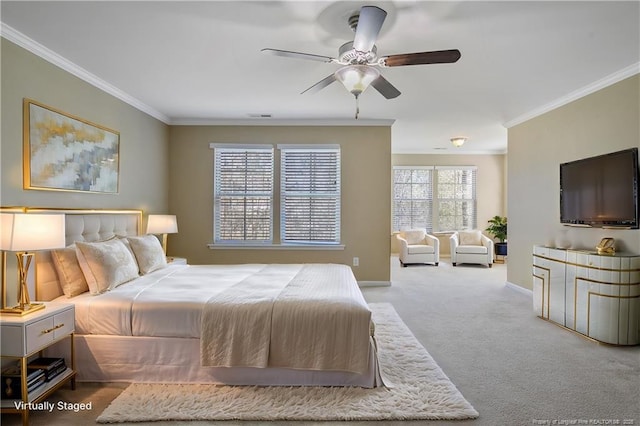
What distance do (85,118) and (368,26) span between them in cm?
304

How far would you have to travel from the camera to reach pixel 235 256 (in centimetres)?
563

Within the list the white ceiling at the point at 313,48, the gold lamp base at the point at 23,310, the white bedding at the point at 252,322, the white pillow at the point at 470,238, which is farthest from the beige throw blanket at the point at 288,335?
the white pillow at the point at 470,238

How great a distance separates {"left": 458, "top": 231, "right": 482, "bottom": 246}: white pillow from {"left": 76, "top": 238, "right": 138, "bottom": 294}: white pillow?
700 centimetres

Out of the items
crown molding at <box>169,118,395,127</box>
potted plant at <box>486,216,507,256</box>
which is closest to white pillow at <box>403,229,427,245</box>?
potted plant at <box>486,216,507,256</box>

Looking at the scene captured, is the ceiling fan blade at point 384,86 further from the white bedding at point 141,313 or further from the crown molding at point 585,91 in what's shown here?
the crown molding at point 585,91

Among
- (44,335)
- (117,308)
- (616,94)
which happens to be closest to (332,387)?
(117,308)

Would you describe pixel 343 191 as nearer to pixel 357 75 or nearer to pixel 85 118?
pixel 357 75

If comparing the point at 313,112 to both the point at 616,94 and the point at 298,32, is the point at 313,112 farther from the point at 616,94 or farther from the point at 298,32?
the point at 616,94

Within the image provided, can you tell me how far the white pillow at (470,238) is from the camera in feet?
26.5

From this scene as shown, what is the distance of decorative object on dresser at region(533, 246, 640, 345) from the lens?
10.7ft

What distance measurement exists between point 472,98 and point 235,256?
4.02 metres

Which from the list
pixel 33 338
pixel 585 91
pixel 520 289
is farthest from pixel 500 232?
pixel 33 338

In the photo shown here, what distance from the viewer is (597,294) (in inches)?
133

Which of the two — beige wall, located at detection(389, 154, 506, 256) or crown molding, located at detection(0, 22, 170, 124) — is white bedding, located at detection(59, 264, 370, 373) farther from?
beige wall, located at detection(389, 154, 506, 256)
